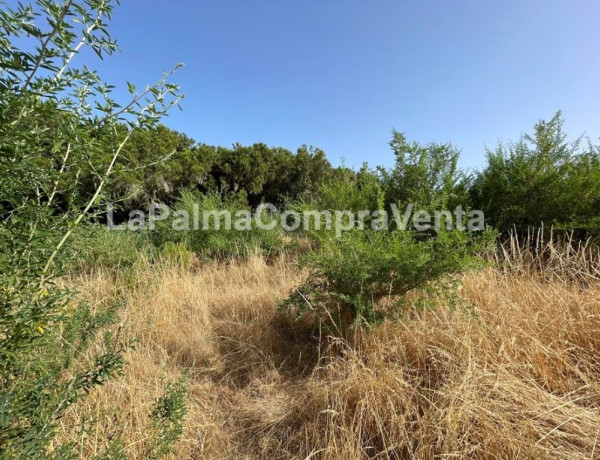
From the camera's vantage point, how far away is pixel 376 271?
2051mm

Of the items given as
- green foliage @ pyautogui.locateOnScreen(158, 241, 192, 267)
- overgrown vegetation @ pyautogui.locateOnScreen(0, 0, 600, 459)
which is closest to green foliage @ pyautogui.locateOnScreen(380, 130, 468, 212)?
overgrown vegetation @ pyautogui.locateOnScreen(0, 0, 600, 459)

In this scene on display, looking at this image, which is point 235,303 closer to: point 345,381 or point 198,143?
point 345,381

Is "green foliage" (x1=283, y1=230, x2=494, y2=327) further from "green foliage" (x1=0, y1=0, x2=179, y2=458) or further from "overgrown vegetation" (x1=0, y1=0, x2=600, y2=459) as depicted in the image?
"green foliage" (x1=0, y1=0, x2=179, y2=458)

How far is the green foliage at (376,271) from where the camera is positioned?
6.50ft

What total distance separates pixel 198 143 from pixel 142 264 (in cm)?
881

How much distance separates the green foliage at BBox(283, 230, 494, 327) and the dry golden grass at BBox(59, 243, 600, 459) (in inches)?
8.9

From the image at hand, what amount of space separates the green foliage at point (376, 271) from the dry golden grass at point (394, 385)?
0.23 m

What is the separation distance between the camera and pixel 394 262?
6.63 feet

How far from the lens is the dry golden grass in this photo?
1207 millimetres

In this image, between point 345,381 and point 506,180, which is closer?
point 345,381

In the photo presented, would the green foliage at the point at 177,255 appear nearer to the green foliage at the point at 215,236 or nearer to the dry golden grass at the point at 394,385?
the green foliage at the point at 215,236

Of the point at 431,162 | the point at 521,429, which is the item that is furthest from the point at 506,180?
the point at 521,429

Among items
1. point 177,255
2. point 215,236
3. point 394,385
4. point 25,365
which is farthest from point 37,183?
point 215,236

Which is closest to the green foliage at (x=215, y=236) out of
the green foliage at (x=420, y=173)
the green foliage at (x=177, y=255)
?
the green foliage at (x=177, y=255)
